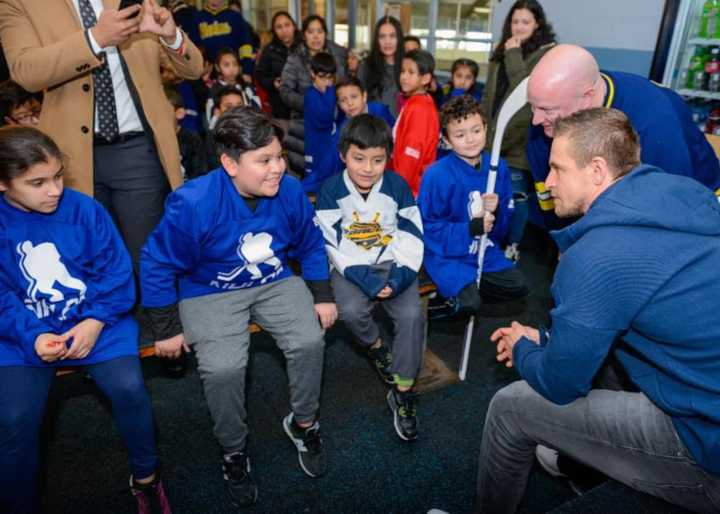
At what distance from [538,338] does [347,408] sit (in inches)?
38.3

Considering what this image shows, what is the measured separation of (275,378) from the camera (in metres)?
2.30

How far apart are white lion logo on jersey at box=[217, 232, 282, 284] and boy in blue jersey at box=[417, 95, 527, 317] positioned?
0.76 meters

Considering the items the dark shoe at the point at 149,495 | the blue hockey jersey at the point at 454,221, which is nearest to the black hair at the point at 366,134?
the blue hockey jersey at the point at 454,221

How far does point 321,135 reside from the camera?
341 cm

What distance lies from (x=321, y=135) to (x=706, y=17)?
2.70m

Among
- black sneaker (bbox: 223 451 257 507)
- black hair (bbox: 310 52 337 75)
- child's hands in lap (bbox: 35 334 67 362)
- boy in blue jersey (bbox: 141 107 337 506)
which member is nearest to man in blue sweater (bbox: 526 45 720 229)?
boy in blue jersey (bbox: 141 107 337 506)

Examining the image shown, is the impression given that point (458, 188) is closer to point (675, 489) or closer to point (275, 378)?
point (275, 378)

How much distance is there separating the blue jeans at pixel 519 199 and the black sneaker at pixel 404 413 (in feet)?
5.37

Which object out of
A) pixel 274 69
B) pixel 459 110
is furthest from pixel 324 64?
pixel 459 110

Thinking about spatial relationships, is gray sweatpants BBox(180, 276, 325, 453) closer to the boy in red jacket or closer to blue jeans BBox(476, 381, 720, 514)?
blue jeans BBox(476, 381, 720, 514)

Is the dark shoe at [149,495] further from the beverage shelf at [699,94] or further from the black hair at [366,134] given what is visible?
the beverage shelf at [699,94]

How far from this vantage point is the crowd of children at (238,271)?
1.49 metres

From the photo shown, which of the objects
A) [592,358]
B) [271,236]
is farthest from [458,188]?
[592,358]

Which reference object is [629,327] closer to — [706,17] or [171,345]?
[171,345]
